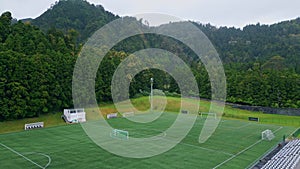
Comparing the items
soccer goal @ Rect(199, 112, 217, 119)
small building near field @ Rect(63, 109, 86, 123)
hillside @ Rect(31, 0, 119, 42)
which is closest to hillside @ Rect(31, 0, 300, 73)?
hillside @ Rect(31, 0, 119, 42)

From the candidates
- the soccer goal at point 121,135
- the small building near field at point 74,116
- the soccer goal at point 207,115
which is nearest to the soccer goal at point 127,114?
the small building near field at point 74,116

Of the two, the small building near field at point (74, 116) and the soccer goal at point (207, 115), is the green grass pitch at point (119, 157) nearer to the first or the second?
the small building near field at point (74, 116)

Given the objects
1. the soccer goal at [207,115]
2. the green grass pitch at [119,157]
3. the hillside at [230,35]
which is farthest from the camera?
the hillside at [230,35]

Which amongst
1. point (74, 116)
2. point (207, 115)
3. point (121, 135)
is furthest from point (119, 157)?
point (207, 115)

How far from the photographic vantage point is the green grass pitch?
1453 centimetres

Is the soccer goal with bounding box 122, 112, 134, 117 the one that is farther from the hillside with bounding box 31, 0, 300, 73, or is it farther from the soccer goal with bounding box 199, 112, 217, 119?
the hillside with bounding box 31, 0, 300, 73

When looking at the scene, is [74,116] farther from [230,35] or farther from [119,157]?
[230,35]

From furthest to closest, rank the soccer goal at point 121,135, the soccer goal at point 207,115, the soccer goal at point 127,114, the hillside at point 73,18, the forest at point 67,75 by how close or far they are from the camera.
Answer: the hillside at point 73,18 < the soccer goal at point 207,115 < the soccer goal at point 127,114 < the forest at point 67,75 < the soccer goal at point 121,135

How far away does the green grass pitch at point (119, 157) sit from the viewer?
14531 mm

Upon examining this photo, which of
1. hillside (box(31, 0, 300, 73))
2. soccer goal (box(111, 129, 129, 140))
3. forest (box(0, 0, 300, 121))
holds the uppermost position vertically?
hillside (box(31, 0, 300, 73))

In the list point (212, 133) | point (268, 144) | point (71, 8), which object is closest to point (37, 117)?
point (212, 133)

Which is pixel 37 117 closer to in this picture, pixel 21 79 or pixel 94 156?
pixel 21 79

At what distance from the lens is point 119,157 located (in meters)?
15.6

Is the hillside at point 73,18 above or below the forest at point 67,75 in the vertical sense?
above
